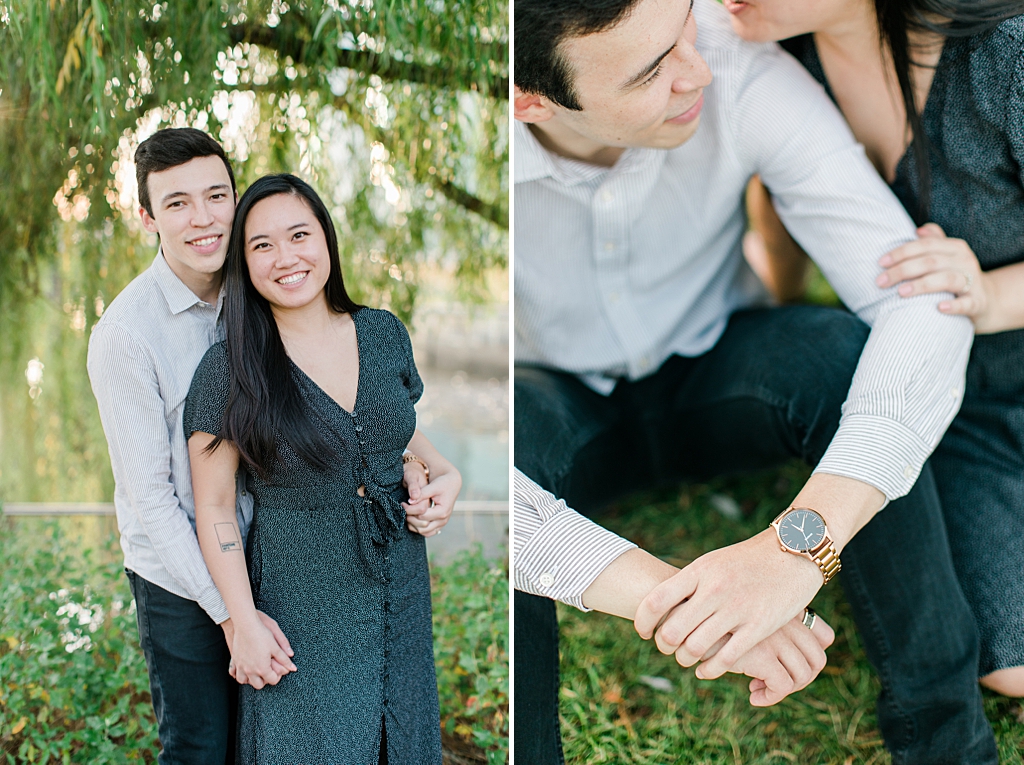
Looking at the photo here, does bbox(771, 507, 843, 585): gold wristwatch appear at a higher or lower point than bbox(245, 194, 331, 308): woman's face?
lower

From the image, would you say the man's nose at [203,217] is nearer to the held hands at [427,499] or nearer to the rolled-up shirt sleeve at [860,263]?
the held hands at [427,499]

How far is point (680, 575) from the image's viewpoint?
1066 mm

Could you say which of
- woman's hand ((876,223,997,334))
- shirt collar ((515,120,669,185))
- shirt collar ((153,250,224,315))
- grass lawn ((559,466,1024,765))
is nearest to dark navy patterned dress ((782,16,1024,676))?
woman's hand ((876,223,997,334))

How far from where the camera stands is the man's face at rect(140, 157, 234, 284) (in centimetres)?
103

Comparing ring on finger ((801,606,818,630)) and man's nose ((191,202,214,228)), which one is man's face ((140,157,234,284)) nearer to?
man's nose ((191,202,214,228))

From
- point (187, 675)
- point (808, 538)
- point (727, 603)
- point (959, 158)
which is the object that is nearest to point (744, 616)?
point (727, 603)

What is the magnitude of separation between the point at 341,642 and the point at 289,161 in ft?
2.53

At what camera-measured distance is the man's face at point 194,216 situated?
1034 mm

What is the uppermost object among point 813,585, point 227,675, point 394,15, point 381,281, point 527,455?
point 394,15

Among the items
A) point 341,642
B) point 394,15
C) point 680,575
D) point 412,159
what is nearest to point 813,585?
point 680,575

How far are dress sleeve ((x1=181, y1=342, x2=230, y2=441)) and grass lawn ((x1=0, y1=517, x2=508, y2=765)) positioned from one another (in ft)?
1.23

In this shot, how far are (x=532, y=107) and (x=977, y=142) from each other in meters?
0.79

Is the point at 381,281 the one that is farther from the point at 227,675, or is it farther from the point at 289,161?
the point at 227,675

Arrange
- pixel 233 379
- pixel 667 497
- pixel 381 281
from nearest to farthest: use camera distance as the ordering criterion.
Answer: pixel 233 379, pixel 381 281, pixel 667 497
